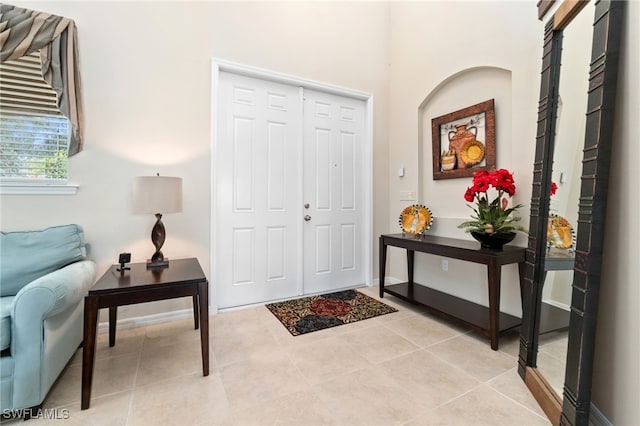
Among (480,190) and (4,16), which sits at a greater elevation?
(4,16)

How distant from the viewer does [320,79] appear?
322cm

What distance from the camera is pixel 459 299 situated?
2812 millimetres

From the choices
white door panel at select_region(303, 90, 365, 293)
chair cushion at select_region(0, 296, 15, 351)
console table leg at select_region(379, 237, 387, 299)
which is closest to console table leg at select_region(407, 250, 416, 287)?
console table leg at select_region(379, 237, 387, 299)

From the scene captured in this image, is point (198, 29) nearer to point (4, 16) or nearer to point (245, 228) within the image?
point (4, 16)

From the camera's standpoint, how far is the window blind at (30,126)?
2096 millimetres

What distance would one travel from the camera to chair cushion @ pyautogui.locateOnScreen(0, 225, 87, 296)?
1774 mm

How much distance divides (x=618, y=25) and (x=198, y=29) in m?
2.88

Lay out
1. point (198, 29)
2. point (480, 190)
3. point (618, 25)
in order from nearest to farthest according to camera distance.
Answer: point (618, 25), point (480, 190), point (198, 29)

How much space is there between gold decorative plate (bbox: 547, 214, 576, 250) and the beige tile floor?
82cm

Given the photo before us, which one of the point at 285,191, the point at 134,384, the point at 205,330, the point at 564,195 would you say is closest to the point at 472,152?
the point at 564,195

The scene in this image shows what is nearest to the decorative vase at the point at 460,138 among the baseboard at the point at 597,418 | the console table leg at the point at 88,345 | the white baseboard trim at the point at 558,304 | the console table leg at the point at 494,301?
the console table leg at the point at 494,301

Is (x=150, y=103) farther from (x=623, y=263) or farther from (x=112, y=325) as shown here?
(x=623, y=263)

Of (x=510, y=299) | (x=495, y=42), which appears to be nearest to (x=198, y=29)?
(x=495, y=42)

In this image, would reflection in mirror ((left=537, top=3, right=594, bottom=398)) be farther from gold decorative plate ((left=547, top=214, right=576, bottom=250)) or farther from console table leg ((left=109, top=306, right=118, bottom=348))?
console table leg ((left=109, top=306, right=118, bottom=348))
